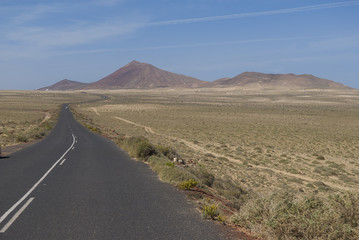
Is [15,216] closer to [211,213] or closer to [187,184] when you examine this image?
[211,213]

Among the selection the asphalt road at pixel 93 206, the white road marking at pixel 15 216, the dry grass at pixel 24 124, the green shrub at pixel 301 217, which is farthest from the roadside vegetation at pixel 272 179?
the dry grass at pixel 24 124

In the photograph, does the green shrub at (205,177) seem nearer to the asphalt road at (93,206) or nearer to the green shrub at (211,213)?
the asphalt road at (93,206)

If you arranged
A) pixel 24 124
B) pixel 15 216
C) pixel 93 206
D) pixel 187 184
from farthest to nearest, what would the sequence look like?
pixel 24 124 < pixel 187 184 < pixel 93 206 < pixel 15 216

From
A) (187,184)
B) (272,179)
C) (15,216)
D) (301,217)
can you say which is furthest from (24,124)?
(301,217)

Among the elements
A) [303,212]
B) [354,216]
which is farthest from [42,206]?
[354,216]

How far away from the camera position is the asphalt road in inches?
265

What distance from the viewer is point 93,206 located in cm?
865

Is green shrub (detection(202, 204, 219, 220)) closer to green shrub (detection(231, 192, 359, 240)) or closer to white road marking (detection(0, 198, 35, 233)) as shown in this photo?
green shrub (detection(231, 192, 359, 240))

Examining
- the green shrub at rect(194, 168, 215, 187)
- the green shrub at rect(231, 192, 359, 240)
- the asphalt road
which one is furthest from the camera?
the green shrub at rect(194, 168, 215, 187)

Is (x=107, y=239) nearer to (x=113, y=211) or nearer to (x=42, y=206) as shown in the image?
(x=113, y=211)

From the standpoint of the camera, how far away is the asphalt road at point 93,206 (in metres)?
6.73

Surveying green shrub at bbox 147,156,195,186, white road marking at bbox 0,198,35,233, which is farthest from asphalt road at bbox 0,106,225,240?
green shrub at bbox 147,156,195,186

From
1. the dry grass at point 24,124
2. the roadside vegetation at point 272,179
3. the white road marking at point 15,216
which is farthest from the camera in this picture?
the dry grass at point 24,124

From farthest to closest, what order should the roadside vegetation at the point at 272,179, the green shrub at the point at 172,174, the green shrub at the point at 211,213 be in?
the green shrub at the point at 172,174 → the green shrub at the point at 211,213 → the roadside vegetation at the point at 272,179
